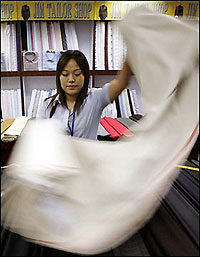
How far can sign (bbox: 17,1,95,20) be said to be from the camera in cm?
228

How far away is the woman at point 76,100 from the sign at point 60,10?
1.23 metres

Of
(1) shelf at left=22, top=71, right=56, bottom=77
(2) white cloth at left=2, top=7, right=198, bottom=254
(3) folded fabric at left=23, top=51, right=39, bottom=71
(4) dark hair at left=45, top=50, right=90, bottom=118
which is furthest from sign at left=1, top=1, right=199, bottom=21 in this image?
(2) white cloth at left=2, top=7, right=198, bottom=254

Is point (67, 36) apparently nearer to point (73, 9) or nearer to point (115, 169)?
point (73, 9)

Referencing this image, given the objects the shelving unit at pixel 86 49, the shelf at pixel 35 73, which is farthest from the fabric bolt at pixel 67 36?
the shelf at pixel 35 73

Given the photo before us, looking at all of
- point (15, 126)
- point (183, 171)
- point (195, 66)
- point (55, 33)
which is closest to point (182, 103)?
point (195, 66)

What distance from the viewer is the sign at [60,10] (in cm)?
228

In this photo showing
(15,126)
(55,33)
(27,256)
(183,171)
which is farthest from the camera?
(55,33)

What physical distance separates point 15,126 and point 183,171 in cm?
109

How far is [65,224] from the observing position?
1.73 feet

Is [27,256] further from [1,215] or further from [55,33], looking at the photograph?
[55,33]

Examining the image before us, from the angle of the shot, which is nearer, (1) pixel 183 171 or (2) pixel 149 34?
(2) pixel 149 34

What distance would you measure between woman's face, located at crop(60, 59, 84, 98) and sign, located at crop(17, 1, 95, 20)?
1278 millimetres

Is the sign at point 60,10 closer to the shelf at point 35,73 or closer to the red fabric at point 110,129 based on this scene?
the shelf at point 35,73

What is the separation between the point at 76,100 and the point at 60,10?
1.34 m
